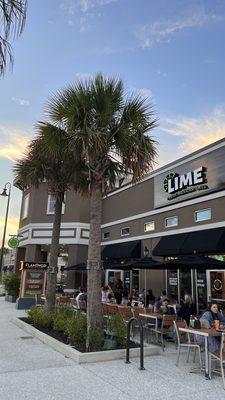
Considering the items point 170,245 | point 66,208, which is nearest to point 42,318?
point 170,245

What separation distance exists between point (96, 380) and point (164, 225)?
14.0 metres

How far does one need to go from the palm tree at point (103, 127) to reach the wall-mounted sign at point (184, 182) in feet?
21.6

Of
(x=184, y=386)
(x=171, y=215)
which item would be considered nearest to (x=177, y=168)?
(x=171, y=215)

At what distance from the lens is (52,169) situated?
51.2 feet

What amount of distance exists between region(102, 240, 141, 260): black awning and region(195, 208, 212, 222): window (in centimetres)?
555

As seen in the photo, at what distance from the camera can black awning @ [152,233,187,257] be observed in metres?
18.2

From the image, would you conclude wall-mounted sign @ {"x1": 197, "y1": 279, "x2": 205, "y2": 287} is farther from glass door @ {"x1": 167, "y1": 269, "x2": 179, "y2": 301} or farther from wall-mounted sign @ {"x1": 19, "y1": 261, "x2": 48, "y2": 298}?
wall-mounted sign @ {"x1": 19, "y1": 261, "x2": 48, "y2": 298}

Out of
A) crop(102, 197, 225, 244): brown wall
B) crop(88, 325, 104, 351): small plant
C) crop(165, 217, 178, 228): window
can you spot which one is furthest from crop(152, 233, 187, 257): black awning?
crop(88, 325, 104, 351): small plant

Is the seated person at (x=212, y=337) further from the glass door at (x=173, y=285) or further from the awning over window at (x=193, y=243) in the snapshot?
the glass door at (x=173, y=285)

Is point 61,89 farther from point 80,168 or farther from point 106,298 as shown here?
point 106,298

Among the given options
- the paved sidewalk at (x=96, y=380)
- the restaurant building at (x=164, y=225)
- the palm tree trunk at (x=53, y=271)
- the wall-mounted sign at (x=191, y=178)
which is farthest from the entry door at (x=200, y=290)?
the paved sidewalk at (x=96, y=380)

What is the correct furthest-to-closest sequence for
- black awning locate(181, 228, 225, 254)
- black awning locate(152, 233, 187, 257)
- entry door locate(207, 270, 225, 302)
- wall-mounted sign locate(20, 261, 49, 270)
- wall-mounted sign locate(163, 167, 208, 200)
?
wall-mounted sign locate(20, 261, 49, 270), black awning locate(152, 233, 187, 257), wall-mounted sign locate(163, 167, 208, 200), entry door locate(207, 270, 225, 302), black awning locate(181, 228, 225, 254)

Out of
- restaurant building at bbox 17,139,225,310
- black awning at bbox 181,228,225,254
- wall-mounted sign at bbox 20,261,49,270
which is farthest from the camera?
wall-mounted sign at bbox 20,261,49,270

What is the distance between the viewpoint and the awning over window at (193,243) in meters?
15.9
